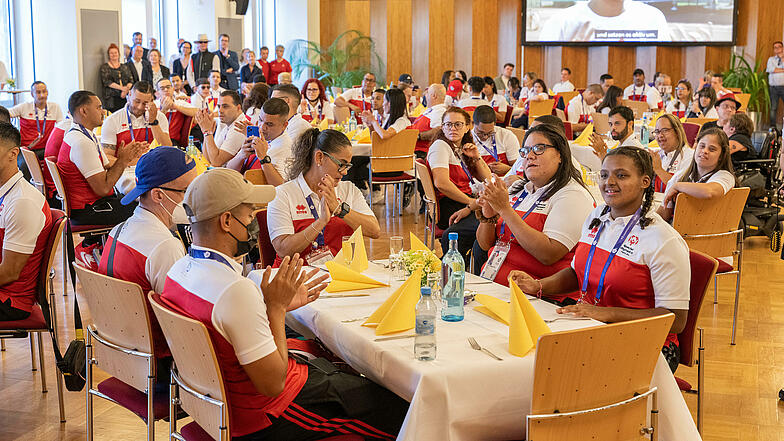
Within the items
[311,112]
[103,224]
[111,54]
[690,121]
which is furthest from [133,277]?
[111,54]

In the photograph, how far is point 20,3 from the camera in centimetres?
1292

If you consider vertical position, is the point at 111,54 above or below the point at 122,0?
below

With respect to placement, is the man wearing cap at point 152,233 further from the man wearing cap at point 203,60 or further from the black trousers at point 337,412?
the man wearing cap at point 203,60

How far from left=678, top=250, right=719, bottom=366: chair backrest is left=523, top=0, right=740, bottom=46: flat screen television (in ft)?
53.2

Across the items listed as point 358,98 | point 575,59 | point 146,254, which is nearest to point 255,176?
point 146,254

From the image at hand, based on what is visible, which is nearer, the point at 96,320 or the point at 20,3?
the point at 96,320

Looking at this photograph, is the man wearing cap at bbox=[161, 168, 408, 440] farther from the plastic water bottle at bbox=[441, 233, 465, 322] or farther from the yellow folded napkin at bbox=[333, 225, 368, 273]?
the yellow folded napkin at bbox=[333, 225, 368, 273]

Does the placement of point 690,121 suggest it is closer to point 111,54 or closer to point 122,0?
point 111,54

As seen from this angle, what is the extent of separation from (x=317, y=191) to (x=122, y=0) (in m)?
12.0

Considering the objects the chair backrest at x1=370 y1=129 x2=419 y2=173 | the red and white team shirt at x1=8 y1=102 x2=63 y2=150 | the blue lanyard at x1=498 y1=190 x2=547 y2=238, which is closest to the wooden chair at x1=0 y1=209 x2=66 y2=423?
the blue lanyard at x1=498 y1=190 x2=547 y2=238

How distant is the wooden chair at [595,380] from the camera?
2.25 m

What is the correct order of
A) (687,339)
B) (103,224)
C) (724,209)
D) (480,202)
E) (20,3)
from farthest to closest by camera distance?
1. (20,3)
2. (103,224)
3. (724,209)
4. (480,202)
5. (687,339)

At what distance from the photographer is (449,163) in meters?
5.93

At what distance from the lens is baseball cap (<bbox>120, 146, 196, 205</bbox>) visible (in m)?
3.13
